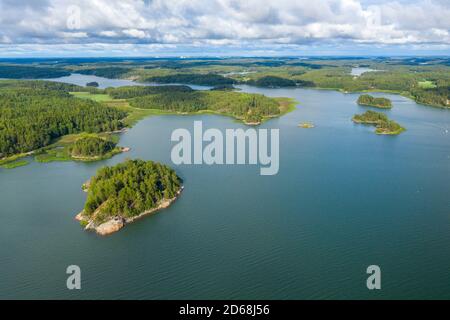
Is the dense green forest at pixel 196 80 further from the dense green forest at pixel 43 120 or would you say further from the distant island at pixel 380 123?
the distant island at pixel 380 123

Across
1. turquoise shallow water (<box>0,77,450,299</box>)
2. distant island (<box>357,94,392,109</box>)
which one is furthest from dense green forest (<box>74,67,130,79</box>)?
turquoise shallow water (<box>0,77,450,299</box>)

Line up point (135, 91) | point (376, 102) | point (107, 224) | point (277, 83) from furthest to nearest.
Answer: point (277, 83) → point (135, 91) → point (376, 102) → point (107, 224)

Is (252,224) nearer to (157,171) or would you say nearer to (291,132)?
(157,171)

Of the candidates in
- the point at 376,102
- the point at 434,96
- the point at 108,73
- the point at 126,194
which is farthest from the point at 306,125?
the point at 108,73

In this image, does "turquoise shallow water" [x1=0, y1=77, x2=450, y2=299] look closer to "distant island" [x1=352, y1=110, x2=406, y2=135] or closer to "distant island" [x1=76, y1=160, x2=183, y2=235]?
"distant island" [x1=76, y1=160, x2=183, y2=235]

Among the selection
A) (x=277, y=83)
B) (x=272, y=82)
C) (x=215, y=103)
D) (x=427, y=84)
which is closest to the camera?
(x=215, y=103)

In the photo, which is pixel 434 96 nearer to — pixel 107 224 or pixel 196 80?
pixel 196 80
